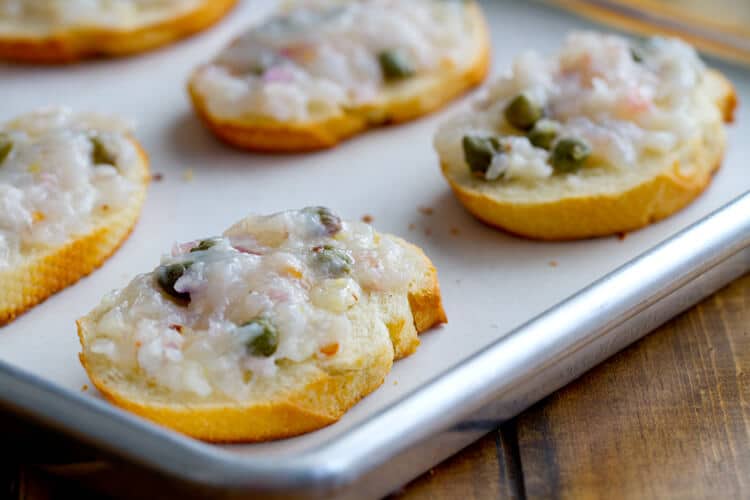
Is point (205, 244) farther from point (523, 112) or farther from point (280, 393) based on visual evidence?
point (523, 112)

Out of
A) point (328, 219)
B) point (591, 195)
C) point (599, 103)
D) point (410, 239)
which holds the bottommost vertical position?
point (410, 239)

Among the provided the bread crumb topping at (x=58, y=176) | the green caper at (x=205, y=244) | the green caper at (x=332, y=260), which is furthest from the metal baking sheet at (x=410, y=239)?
the green caper at (x=205, y=244)

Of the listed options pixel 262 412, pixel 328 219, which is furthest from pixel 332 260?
pixel 262 412

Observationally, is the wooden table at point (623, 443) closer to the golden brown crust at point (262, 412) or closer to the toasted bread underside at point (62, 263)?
the golden brown crust at point (262, 412)

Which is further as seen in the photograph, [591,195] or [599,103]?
[599,103]

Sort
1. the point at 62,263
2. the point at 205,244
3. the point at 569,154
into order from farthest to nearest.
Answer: the point at 569,154
the point at 62,263
the point at 205,244

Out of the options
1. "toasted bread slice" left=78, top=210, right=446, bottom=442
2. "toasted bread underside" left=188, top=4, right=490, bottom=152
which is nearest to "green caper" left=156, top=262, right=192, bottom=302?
"toasted bread slice" left=78, top=210, right=446, bottom=442

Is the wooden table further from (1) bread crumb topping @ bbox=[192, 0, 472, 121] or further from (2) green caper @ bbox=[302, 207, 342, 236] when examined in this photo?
(1) bread crumb topping @ bbox=[192, 0, 472, 121]

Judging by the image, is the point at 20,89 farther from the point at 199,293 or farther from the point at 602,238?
the point at 602,238
